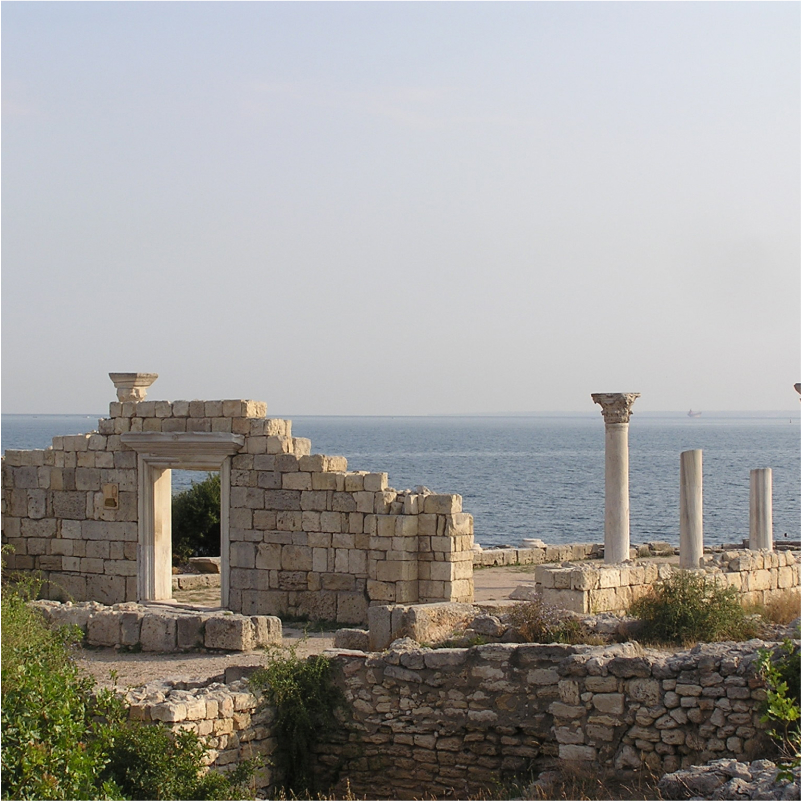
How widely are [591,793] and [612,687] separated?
0.89 meters

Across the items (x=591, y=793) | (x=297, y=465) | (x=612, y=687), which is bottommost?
(x=591, y=793)

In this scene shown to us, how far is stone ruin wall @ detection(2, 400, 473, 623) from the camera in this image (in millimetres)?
16406

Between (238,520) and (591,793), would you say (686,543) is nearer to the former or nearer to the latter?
(238,520)

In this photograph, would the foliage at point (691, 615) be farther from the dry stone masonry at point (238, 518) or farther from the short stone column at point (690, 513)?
the short stone column at point (690, 513)

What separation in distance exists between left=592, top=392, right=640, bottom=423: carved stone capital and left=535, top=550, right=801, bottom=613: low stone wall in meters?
2.50

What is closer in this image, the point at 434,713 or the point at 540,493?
the point at 434,713

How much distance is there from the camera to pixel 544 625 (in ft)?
38.2

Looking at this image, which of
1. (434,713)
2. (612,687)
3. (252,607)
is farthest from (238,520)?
(612,687)

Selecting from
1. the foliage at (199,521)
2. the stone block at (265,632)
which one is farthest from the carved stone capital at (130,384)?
the stone block at (265,632)

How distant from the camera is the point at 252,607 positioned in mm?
17391

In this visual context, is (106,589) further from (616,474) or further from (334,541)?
(616,474)

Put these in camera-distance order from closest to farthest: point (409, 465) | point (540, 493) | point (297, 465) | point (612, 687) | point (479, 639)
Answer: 1. point (612, 687)
2. point (479, 639)
3. point (297, 465)
4. point (540, 493)
5. point (409, 465)

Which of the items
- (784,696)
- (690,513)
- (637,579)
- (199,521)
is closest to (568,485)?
(199,521)

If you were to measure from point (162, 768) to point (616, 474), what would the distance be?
10411mm
